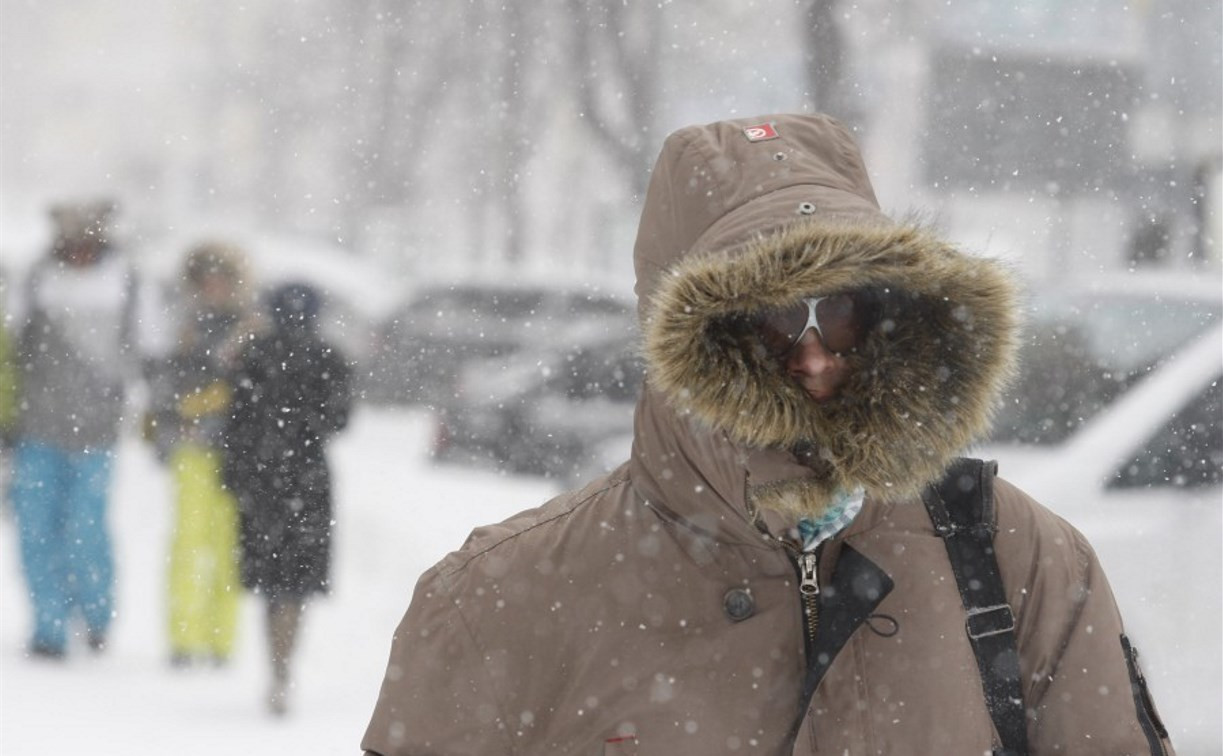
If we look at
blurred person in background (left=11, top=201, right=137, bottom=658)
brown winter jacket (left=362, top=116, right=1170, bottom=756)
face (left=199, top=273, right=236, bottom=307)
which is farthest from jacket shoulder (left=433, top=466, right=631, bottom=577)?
blurred person in background (left=11, top=201, right=137, bottom=658)

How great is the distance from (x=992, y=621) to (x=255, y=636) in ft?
17.1

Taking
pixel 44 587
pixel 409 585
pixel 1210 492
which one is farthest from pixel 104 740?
pixel 1210 492

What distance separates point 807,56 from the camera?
9602 millimetres

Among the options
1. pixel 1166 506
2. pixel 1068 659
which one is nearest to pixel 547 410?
pixel 1166 506

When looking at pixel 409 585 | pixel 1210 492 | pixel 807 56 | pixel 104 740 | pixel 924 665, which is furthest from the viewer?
pixel 807 56

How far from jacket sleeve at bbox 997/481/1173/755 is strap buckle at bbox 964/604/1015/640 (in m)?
0.03

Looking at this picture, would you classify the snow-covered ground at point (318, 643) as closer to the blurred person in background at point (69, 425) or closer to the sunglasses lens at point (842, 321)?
the blurred person in background at point (69, 425)

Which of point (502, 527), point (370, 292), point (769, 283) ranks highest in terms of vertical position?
point (370, 292)

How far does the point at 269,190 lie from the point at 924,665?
31.5 feet

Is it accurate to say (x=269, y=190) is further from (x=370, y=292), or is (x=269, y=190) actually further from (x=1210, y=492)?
(x=1210, y=492)

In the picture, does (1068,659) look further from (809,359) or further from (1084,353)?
(1084,353)

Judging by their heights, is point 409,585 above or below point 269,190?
below

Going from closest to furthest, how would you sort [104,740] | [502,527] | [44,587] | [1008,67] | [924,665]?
1. [924,665]
2. [502,527]
3. [104,740]
4. [44,587]
5. [1008,67]

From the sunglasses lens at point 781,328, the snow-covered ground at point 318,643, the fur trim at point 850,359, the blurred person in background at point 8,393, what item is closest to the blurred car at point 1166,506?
the snow-covered ground at point 318,643
